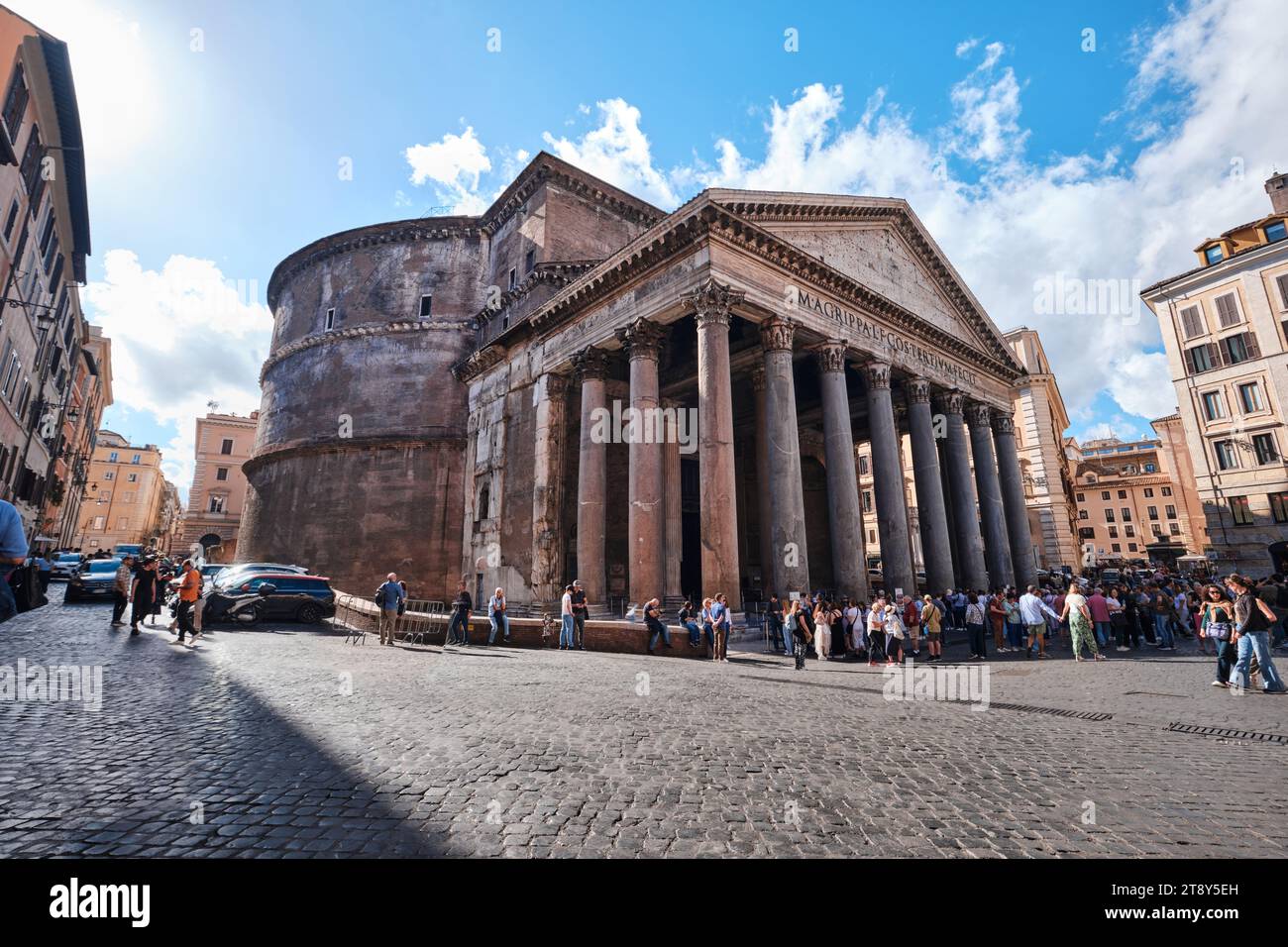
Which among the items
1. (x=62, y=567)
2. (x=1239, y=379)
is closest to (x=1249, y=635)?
(x=1239, y=379)

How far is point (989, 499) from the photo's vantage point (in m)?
21.2

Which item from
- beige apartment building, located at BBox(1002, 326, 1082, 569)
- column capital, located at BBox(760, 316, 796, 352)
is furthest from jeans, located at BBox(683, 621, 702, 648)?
beige apartment building, located at BBox(1002, 326, 1082, 569)

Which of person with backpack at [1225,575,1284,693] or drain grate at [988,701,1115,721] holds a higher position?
person with backpack at [1225,575,1284,693]

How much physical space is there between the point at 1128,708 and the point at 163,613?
78.0 feet

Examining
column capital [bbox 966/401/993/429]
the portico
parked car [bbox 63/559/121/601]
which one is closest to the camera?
the portico

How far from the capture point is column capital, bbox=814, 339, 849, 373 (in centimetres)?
1652

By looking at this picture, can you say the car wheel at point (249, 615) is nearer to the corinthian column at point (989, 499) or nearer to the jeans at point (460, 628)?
the jeans at point (460, 628)

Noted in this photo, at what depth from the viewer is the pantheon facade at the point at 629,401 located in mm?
14641

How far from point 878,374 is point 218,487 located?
49.9 metres

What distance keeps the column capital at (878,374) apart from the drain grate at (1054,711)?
12.6 meters

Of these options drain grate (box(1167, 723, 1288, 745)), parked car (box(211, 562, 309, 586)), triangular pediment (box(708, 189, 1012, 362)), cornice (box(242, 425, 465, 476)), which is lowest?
drain grate (box(1167, 723, 1288, 745))

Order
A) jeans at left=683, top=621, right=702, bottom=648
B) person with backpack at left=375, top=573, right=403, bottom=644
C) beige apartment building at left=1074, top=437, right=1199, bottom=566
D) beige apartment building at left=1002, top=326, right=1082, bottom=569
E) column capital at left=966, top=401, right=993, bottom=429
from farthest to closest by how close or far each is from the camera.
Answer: beige apartment building at left=1074, top=437, right=1199, bottom=566
beige apartment building at left=1002, top=326, right=1082, bottom=569
column capital at left=966, top=401, right=993, bottom=429
person with backpack at left=375, top=573, right=403, bottom=644
jeans at left=683, top=621, right=702, bottom=648

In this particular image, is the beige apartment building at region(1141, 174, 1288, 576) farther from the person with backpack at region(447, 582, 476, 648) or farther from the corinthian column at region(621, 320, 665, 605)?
the person with backpack at region(447, 582, 476, 648)
